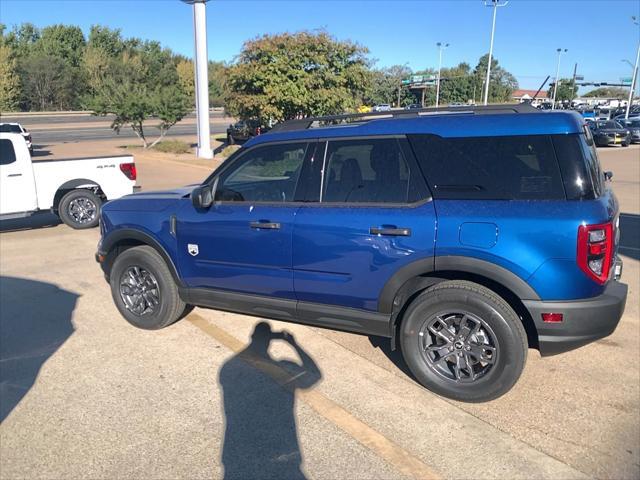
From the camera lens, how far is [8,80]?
2501 inches

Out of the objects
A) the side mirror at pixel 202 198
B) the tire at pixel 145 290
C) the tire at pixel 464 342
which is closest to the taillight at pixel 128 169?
the tire at pixel 145 290

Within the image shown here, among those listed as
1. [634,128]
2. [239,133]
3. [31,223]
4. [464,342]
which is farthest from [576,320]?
[634,128]

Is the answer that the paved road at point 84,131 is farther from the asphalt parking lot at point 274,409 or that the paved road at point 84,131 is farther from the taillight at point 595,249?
the taillight at point 595,249

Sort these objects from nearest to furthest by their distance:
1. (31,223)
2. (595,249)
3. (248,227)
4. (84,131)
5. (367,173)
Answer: (595,249) < (367,173) < (248,227) < (31,223) < (84,131)

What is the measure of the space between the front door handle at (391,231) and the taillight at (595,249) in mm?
1016

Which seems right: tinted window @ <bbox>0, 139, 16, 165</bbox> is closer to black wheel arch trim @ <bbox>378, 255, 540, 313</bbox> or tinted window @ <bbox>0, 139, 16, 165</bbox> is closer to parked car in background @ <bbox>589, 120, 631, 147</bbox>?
black wheel arch trim @ <bbox>378, 255, 540, 313</bbox>

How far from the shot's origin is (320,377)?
383 centimetres

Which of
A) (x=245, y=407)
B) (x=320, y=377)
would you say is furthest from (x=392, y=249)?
(x=245, y=407)

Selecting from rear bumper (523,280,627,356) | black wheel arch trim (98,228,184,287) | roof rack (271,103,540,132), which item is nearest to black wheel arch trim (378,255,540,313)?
rear bumper (523,280,627,356)

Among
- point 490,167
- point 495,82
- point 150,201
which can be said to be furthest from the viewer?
point 495,82

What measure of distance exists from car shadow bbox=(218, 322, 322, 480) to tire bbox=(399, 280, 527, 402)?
827 millimetres

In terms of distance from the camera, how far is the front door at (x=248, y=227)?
3920mm

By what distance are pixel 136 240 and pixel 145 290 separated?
0.47 metres

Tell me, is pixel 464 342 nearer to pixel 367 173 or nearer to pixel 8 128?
pixel 367 173
